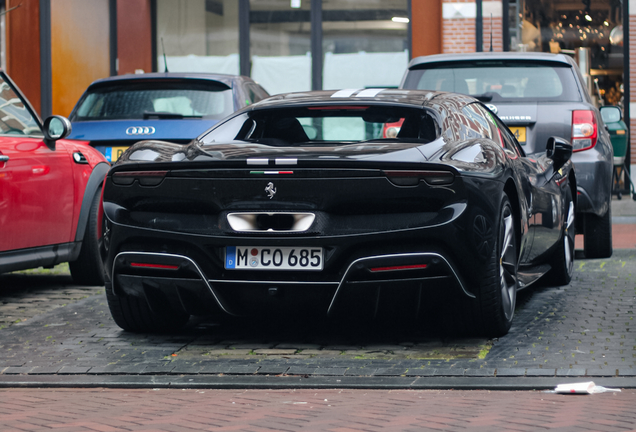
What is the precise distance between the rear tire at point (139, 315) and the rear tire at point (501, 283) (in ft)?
5.65

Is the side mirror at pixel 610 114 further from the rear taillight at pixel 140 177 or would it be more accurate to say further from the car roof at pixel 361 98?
the rear taillight at pixel 140 177

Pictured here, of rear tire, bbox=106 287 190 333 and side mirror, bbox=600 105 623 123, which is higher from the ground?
side mirror, bbox=600 105 623 123

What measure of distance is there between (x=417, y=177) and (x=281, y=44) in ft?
41.1

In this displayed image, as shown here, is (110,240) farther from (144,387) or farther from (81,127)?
(81,127)

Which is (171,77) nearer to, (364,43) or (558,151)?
(558,151)

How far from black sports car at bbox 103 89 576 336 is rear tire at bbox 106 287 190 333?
0.05 meters

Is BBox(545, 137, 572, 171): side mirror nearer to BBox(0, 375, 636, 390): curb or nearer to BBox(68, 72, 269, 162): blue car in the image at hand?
BBox(0, 375, 636, 390): curb

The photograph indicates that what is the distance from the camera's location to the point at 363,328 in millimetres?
5906

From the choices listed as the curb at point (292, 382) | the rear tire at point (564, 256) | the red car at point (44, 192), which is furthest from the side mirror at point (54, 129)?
the rear tire at point (564, 256)

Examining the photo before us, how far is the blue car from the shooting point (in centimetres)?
859

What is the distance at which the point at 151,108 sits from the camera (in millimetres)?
8914

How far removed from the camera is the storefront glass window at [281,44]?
55.8ft

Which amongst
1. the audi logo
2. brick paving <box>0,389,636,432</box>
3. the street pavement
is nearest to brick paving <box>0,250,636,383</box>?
the street pavement

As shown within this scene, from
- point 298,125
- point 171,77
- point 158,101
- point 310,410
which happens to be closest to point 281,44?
point 171,77
